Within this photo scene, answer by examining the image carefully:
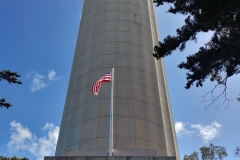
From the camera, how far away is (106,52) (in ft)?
53.0

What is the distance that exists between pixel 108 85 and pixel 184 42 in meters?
4.51

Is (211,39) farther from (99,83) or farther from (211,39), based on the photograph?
(99,83)

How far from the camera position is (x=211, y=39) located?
12.3 metres

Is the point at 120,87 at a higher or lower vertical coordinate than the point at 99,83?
higher

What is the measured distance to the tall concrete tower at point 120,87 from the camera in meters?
13.0

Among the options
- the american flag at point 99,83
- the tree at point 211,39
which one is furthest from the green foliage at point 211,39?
the american flag at point 99,83

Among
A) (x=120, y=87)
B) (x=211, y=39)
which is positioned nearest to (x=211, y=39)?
(x=211, y=39)

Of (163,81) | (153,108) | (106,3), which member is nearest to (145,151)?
(153,108)

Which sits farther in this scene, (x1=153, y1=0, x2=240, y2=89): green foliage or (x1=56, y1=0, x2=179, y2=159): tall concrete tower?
(x1=56, y1=0, x2=179, y2=159): tall concrete tower

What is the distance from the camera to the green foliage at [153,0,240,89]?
1097 cm

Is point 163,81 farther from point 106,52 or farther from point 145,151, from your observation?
point 145,151

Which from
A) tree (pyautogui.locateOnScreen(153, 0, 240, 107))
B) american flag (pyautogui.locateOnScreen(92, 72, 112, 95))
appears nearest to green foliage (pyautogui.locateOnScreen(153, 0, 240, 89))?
tree (pyautogui.locateOnScreen(153, 0, 240, 107))

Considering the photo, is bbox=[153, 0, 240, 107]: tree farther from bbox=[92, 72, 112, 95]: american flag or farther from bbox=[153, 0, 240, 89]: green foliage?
bbox=[92, 72, 112, 95]: american flag

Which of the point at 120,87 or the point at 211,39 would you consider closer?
the point at 211,39
